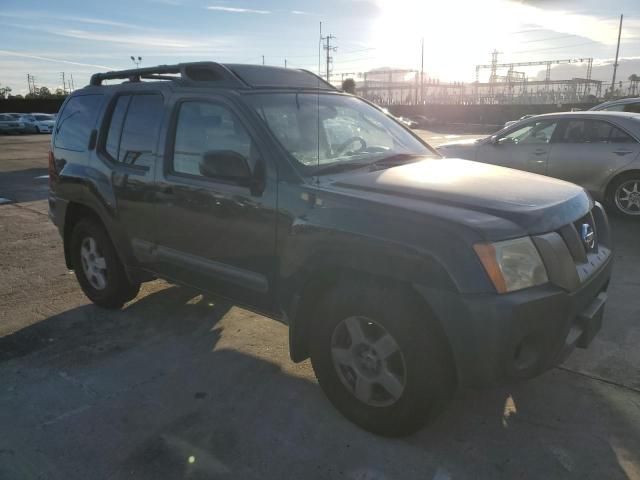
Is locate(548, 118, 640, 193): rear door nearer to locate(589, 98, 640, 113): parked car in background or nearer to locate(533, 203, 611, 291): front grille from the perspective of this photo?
locate(589, 98, 640, 113): parked car in background

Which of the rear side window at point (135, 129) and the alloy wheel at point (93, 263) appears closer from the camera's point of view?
the rear side window at point (135, 129)

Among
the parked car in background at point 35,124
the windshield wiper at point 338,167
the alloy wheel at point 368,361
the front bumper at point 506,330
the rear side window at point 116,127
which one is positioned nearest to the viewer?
the front bumper at point 506,330

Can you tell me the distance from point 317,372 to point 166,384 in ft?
3.54

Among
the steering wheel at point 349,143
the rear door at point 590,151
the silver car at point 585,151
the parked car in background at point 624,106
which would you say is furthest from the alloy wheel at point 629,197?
the steering wheel at point 349,143

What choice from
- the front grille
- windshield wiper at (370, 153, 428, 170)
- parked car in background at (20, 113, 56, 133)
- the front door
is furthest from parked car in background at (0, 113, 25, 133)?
the front grille

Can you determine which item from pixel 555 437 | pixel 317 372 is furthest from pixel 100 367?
pixel 555 437

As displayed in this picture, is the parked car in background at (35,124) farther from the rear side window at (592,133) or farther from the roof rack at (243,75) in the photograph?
the roof rack at (243,75)

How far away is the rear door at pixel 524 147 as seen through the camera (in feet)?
26.0

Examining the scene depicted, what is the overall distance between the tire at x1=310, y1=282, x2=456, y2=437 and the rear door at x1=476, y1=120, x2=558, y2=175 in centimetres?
614

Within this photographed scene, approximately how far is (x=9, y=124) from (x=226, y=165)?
1477 inches

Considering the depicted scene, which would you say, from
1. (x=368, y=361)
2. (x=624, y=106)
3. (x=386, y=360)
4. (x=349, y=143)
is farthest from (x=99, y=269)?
(x=624, y=106)

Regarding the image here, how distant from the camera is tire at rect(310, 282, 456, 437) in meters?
2.52

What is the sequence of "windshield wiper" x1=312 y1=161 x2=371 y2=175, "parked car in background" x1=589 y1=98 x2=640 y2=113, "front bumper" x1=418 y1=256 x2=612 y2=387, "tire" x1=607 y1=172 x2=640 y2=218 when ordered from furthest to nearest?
1. "parked car in background" x1=589 y1=98 x2=640 y2=113
2. "tire" x1=607 y1=172 x2=640 y2=218
3. "windshield wiper" x1=312 y1=161 x2=371 y2=175
4. "front bumper" x1=418 y1=256 x2=612 y2=387

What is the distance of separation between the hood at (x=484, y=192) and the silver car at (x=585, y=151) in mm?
4831
